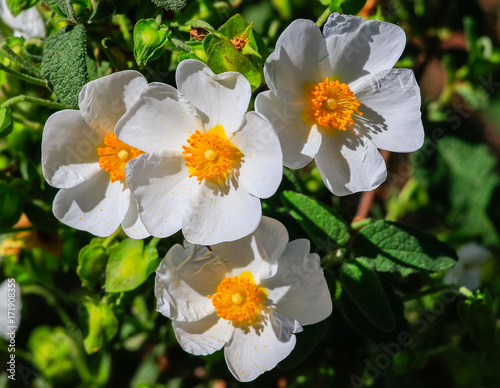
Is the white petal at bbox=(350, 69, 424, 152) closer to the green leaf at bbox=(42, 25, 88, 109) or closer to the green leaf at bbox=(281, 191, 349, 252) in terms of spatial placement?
the green leaf at bbox=(281, 191, 349, 252)

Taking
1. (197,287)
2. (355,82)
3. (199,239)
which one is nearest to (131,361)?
(197,287)

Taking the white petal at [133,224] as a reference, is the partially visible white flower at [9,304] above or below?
below

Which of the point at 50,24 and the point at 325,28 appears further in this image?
the point at 50,24

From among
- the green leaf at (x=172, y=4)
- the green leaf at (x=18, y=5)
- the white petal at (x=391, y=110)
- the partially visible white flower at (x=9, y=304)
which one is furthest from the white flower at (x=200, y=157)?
the partially visible white flower at (x=9, y=304)

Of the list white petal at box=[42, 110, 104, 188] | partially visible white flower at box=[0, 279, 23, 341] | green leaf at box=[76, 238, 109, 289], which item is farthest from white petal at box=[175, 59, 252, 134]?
partially visible white flower at box=[0, 279, 23, 341]

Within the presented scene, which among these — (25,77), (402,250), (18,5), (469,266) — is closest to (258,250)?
(402,250)

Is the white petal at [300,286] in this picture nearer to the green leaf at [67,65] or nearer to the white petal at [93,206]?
the white petal at [93,206]

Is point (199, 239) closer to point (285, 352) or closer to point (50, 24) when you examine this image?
point (285, 352)
